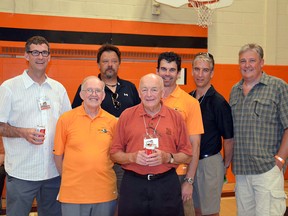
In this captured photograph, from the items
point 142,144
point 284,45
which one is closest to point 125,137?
A: point 142,144

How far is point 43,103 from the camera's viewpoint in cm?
283

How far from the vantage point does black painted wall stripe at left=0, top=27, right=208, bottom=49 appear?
527 centimetres

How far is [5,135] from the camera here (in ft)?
9.13

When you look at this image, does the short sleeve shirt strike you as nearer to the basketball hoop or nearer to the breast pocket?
the breast pocket

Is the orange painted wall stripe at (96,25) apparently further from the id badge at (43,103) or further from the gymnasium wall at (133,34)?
the id badge at (43,103)

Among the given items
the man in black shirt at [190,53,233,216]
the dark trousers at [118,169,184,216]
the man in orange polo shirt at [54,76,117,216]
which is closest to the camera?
the dark trousers at [118,169,184,216]

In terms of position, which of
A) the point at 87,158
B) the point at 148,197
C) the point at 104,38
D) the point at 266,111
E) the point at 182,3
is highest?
the point at 182,3

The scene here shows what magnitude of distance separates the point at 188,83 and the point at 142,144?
370 cm

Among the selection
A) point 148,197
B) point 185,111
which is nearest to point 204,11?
point 185,111

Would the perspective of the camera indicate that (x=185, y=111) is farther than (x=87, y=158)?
Yes

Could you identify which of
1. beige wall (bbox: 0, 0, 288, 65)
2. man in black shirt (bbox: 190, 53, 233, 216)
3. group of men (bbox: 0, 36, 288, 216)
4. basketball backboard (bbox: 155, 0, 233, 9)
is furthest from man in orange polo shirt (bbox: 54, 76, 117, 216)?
beige wall (bbox: 0, 0, 288, 65)

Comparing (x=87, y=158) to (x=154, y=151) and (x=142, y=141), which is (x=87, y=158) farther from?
(x=154, y=151)

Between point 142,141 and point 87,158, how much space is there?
1.46ft

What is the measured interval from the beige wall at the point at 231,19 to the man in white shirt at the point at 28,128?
9.83ft
